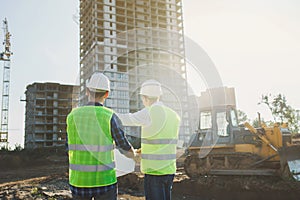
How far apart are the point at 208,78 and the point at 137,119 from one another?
3642 millimetres

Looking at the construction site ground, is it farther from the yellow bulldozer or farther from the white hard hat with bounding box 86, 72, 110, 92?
the white hard hat with bounding box 86, 72, 110, 92

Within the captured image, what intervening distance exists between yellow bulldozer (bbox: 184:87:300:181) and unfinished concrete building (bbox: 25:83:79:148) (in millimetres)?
45127

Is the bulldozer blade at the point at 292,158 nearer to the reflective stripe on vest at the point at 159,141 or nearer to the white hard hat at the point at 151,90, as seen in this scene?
the reflective stripe on vest at the point at 159,141

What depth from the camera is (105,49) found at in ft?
130

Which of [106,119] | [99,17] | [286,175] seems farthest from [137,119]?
[99,17]

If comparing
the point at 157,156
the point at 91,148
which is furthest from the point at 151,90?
the point at 91,148

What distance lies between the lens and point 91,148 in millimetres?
2355

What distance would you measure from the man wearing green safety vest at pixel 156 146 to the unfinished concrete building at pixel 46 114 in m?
51.3

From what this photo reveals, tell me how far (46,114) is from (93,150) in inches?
2155

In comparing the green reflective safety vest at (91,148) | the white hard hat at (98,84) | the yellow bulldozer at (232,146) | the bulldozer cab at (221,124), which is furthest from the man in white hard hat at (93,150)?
the bulldozer cab at (221,124)

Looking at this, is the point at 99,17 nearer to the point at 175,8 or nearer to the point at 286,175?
the point at 175,8

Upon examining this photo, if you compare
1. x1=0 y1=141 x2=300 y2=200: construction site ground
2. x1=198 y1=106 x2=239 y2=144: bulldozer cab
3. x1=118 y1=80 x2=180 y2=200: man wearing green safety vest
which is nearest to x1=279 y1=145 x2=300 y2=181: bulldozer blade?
x1=0 y1=141 x2=300 y2=200: construction site ground

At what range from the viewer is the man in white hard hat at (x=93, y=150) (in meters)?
2.35

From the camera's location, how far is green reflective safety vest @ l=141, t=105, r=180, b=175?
3012 mm
